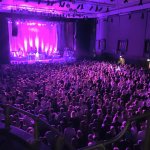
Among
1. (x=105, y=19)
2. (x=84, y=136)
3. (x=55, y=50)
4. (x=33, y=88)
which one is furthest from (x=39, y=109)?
(x=55, y=50)

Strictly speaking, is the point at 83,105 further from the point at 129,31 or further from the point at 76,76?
the point at 129,31

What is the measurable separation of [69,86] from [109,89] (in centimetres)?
245

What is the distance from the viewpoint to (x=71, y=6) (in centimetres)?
1977

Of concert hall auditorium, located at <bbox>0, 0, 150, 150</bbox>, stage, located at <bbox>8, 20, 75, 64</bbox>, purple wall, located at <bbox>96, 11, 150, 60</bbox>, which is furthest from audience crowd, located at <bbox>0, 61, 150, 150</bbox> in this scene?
stage, located at <bbox>8, 20, 75, 64</bbox>

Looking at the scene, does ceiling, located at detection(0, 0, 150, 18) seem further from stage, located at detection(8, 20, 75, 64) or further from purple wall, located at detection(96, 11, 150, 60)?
stage, located at detection(8, 20, 75, 64)

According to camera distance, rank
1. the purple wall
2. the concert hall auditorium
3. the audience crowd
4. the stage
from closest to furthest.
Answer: the concert hall auditorium, the audience crowd, the purple wall, the stage

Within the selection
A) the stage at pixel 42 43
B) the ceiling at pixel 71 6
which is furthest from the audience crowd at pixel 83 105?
the stage at pixel 42 43

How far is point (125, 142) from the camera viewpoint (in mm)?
5785

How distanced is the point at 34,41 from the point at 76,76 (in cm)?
1626

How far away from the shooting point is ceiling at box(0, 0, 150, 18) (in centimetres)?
1716

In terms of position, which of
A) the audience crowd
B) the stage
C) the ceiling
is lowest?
the audience crowd

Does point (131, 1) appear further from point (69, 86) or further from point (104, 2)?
point (69, 86)

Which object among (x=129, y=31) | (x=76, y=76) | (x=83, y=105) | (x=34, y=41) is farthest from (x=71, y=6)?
(x=83, y=105)

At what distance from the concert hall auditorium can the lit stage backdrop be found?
13 cm
